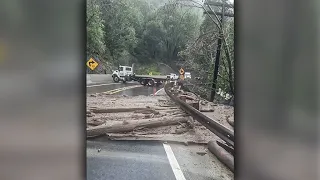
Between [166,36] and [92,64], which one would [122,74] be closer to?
[92,64]

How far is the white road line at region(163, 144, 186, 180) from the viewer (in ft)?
6.09

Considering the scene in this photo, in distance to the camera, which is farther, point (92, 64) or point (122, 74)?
point (122, 74)

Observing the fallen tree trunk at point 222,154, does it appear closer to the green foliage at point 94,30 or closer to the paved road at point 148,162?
the paved road at point 148,162

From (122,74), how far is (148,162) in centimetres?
66

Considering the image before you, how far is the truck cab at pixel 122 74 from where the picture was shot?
2020 mm

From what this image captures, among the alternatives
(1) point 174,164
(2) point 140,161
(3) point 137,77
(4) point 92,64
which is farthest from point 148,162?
(4) point 92,64

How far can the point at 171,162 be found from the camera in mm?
1903

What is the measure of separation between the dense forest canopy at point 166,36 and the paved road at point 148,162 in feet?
1.67

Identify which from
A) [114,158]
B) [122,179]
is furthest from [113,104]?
[122,179]

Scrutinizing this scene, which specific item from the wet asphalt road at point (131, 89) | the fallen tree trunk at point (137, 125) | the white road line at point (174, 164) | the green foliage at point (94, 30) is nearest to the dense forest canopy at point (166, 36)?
the green foliage at point (94, 30)

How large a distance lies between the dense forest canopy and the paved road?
1.67 feet

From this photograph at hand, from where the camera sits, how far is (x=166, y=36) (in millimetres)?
2080
